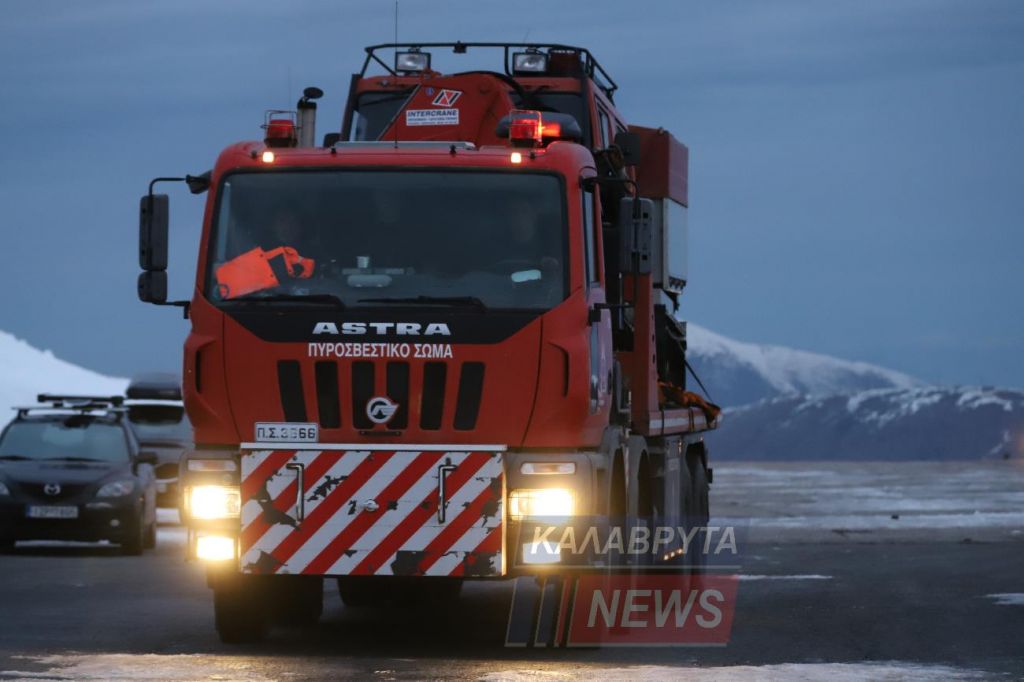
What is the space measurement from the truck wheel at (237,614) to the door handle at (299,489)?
49.9 inches

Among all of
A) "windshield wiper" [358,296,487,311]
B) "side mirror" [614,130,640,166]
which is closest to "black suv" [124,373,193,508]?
"side mirror" [614,130,640,166]

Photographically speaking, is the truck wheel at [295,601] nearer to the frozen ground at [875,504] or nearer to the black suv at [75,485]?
the black suv at [75,485]

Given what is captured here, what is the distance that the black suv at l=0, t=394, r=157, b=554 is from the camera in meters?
24.6

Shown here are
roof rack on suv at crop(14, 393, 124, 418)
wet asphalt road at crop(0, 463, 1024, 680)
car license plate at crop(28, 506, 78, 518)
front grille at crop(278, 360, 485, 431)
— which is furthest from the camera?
roof rack on suv at crop(14, 393, 124, 418)

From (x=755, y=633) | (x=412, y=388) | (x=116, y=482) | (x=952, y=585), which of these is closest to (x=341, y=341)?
(x=412, y=388)

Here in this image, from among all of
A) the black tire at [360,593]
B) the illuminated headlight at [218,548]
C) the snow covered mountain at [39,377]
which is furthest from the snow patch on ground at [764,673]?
the snow covered mountain at [39,377]

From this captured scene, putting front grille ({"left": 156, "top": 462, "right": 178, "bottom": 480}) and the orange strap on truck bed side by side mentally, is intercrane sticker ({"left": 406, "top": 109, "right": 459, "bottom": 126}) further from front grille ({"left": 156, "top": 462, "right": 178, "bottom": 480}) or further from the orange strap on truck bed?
front grille ({"left": 156, "top": 462, "right": 178, "bottom": 480})

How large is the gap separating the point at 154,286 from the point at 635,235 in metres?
3.01

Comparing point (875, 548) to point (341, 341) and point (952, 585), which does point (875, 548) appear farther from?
point (341, 341)

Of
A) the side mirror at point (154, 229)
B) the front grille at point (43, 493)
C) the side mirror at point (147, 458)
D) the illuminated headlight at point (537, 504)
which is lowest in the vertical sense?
the front grille at point (43, 493)

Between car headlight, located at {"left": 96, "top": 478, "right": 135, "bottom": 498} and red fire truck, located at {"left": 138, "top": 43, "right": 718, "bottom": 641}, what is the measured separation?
11111 mm

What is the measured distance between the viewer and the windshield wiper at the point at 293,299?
13188 millimetres

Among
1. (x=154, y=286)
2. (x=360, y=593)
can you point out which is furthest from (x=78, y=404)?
(x=154, y=286)

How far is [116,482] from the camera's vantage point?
25.0 meters
